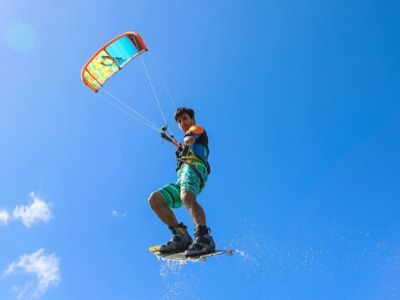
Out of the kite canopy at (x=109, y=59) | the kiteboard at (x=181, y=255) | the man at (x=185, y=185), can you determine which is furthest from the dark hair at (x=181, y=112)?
the kite canopy at (x=109, y=59)

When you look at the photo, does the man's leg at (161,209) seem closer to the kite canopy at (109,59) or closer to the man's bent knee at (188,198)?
the man's bent knee at (188,198)

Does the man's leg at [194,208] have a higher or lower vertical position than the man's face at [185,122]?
lower

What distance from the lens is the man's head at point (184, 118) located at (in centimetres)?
883

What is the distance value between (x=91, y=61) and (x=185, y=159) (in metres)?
5.67

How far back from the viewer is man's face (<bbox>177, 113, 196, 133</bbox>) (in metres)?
8.82

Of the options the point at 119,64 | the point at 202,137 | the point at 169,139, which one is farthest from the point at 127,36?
the point at 202,137

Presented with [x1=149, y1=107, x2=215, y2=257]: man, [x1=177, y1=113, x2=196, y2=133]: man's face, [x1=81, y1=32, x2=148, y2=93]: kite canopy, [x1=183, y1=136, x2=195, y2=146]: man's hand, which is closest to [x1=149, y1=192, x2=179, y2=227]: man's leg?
[x1=149, y1=107, x2=215, y2=257]: man

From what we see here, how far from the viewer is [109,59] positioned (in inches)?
507

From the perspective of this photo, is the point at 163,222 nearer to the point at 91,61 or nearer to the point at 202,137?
the point at 202,137

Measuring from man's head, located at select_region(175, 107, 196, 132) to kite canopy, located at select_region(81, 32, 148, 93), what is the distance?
4018mm

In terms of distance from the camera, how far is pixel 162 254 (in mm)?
8195

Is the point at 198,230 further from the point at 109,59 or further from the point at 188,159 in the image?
the point at 109,59

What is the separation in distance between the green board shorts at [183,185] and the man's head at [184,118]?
2.57 ft

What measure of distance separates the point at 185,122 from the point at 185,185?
132cm
